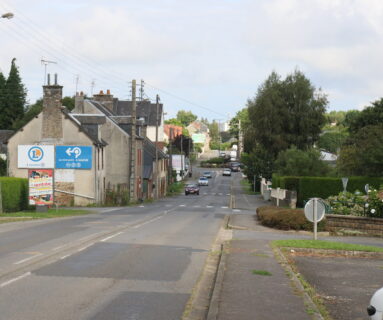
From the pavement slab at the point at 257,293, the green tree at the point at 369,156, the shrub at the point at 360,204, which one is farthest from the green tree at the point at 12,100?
the pavement slab at the point at 257,293

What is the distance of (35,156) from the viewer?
177 feet

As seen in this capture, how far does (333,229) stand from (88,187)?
29.3 m

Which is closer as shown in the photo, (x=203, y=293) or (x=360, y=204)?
(x=203, y=293)

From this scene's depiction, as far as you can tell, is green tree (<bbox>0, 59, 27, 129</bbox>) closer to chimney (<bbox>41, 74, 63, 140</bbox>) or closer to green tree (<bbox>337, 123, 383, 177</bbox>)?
chimney (<bbox>41, 74, 63, 140</bbox>)

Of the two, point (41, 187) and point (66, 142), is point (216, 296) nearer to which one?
point (41, 187)

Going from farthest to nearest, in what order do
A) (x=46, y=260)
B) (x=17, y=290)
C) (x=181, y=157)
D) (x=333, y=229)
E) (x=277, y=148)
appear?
(x=181, y=157) < (x=277, y=148) < (x=333, y=229) < (x=46, y=260) < (x=17, y=290)

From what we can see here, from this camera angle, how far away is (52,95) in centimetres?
5397

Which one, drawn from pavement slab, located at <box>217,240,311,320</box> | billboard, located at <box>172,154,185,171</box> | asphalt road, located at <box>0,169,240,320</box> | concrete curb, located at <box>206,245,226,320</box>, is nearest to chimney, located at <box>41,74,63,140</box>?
asphalt road, located at <box>0,169,240,320</box>

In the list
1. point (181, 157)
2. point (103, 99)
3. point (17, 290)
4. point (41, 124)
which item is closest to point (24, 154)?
point (41, 124)

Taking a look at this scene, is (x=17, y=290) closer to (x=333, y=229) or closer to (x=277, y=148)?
(x=333, y=229)

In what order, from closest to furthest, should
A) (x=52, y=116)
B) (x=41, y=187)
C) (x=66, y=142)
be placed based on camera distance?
1. (x=41, y=187)
2. (x=52, y=116)
3. (x=66, y=142)

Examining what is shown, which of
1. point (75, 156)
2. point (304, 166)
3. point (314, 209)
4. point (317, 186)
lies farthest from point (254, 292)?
point (304, 166)

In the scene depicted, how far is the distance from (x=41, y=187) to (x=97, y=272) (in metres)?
25.2

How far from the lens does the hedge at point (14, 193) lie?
125 ft
